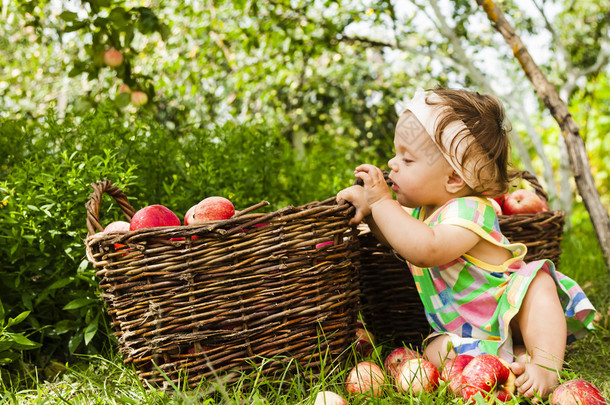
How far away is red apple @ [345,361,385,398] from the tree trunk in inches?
67.5

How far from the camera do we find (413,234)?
172cm

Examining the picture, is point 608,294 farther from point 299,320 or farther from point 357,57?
point 357,57

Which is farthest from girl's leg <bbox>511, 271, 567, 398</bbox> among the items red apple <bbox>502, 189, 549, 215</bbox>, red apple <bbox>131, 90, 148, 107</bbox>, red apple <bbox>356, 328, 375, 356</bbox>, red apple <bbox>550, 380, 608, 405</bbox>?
red apple <bbox>131, 90, 148, 107</bbox>

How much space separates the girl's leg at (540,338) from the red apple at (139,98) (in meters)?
2.23

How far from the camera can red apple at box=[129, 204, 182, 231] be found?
178 cm

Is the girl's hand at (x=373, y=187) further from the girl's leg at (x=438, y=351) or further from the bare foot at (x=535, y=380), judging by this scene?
the bare foot at (x=535, y=380)

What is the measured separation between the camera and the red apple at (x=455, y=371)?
5.20ft

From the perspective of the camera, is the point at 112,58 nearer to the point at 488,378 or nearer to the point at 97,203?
the point at 97,203

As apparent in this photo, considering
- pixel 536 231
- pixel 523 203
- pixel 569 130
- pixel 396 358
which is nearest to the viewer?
pixel 396 358

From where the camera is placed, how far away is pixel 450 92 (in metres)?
1.94

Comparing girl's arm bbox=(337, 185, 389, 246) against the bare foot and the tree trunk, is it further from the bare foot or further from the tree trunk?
the tree trunk

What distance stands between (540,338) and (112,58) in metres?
2.44

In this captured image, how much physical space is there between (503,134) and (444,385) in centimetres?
86

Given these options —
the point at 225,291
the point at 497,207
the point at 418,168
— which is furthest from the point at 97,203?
the point at 497,207
